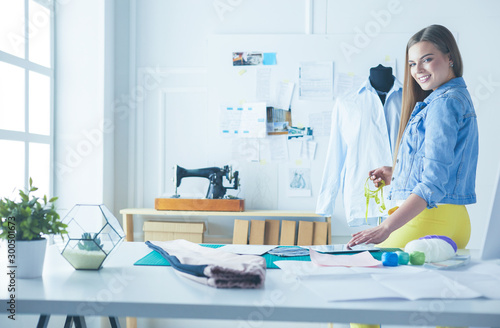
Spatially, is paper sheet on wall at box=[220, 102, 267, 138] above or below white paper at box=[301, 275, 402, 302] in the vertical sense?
above

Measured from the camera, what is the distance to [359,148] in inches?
124

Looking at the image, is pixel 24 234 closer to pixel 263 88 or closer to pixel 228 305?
pixel 228 305

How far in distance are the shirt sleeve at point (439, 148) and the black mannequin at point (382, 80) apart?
64.1 inches

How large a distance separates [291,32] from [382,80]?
2.58 feet

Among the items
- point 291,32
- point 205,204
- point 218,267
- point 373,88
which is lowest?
point 205,204

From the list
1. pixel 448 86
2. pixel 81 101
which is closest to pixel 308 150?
pixel 81 101

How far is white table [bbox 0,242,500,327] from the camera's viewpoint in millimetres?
943

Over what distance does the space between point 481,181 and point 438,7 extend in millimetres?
1316

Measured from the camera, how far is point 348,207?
314 cm

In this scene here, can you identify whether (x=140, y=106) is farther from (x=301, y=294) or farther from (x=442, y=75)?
(x=301, y=294)

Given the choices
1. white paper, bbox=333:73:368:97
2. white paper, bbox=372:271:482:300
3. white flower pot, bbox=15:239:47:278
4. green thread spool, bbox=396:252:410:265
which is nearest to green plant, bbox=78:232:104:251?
white flower pot, bbox=15:239:47:278

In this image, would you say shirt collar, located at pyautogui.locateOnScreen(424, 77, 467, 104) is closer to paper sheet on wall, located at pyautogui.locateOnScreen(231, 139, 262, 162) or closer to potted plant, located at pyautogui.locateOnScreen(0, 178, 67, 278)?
potted plant, located at pyautogui.locateOnScreen(0, 178, 67, 278)

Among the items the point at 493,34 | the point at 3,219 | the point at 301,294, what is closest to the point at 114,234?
the point at 3,219

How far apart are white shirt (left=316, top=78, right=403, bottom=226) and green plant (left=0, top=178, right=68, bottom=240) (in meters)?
2.17
